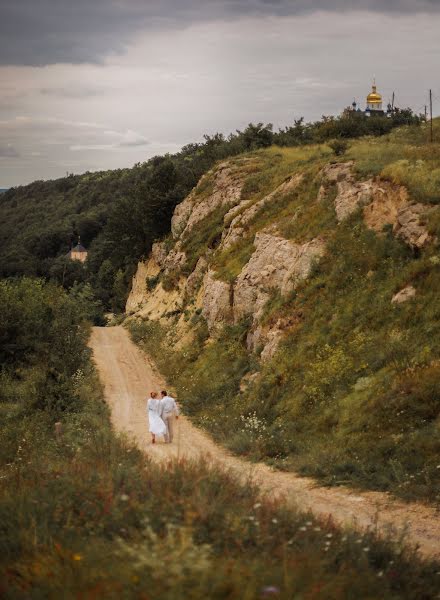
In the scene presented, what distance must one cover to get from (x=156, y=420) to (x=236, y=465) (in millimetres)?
3284

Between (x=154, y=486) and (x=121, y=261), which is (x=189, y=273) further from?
(x=154, y=486)

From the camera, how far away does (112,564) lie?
5133 millimetres

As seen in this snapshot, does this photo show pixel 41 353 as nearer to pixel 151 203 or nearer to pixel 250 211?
pixel 250 211

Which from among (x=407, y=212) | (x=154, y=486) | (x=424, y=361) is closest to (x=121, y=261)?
(x=407, y=212)

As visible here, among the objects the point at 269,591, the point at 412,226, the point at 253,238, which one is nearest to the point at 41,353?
the point at 253,238

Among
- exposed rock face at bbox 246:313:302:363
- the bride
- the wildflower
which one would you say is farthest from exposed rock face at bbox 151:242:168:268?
the wildflower

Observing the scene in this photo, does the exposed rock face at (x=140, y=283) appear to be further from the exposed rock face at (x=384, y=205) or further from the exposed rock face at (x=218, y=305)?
the exposed rock face at (x=384, y=205)

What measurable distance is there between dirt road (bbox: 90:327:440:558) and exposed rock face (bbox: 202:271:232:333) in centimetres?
338

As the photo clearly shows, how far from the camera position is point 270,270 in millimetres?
23438

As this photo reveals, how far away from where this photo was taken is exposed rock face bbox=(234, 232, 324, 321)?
70.0 ft

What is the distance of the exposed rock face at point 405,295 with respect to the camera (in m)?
16.0

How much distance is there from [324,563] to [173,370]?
782 inches

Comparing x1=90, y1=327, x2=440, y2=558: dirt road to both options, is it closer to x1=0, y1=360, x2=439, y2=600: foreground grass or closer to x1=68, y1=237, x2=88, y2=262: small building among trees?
x1=0, y1=360, x2=439, y2=600: foreground grass

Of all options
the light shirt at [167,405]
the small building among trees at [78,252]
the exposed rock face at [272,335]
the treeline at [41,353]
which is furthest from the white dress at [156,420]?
the small building among trees at [78,252]
